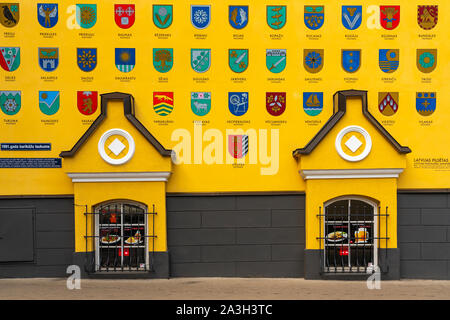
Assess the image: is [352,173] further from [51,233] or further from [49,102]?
[49,102]

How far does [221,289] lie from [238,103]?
4.53 m

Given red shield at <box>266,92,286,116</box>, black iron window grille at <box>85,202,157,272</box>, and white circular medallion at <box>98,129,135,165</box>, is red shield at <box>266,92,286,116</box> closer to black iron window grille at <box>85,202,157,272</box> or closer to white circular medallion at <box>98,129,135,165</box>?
white circular medallion at <box>98,129,135,165</box>

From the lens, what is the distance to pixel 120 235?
11.1m

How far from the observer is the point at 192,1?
11328 mm

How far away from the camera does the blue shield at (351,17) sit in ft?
37.3

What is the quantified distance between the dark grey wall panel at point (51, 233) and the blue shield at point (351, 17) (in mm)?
8192

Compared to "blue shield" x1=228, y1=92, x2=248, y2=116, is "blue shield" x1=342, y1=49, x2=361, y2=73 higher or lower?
"blue shield" x1=342, y1=49, x2=361, y2=73

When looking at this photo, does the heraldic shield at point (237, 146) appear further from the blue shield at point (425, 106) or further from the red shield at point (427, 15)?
the red shield at point (427, 15)

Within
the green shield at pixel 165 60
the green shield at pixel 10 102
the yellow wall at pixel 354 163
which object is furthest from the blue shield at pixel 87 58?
the yellow wall at pixel 354 163

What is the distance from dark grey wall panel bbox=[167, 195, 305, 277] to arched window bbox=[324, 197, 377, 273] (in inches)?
26.2

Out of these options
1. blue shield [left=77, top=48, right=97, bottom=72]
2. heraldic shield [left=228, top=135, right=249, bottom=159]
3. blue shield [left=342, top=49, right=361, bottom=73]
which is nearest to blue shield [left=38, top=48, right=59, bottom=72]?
blue shield [left=77, top=48, right=97, bottom=72]

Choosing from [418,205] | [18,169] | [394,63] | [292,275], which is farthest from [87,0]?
[418,205]

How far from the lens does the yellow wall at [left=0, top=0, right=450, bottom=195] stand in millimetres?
11195

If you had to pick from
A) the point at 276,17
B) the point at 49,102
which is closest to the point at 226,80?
the point at 276,17
